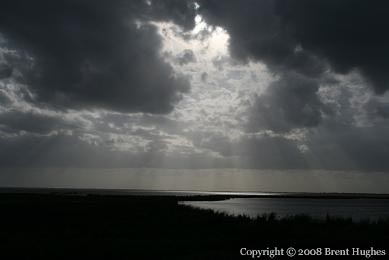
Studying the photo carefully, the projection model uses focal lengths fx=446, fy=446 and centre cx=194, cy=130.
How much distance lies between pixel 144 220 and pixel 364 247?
2253 cm

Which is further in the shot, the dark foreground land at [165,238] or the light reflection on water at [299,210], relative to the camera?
the light reflection on water at [299,210]

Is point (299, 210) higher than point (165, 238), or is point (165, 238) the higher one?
point (165, 238)

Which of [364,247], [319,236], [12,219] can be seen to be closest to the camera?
[364,247]

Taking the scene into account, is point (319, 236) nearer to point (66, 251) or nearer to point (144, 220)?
point (66, 251)

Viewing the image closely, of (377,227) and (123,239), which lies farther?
(377,227)

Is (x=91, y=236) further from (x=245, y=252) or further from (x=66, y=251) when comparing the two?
(x=245, y=252)

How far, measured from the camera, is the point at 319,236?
27.0 m

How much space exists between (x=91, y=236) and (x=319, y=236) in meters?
14.4

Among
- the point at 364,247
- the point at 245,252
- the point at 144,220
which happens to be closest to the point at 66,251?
the point at 245,252

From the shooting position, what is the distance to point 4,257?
827 inches

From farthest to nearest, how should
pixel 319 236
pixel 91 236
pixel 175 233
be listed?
pixel 175 233
pixel 91 236
pixel 319 236

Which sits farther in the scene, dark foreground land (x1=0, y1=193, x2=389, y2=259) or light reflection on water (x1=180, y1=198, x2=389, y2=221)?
light reflection on water (x1=180, y1=198, x2=389, y2=221)

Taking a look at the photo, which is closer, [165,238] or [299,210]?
[165,238]

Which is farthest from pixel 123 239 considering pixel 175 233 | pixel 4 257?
pixel 4 257
